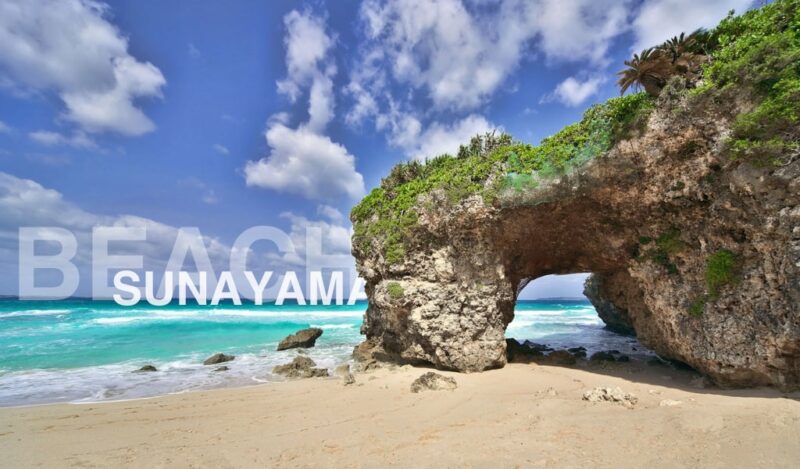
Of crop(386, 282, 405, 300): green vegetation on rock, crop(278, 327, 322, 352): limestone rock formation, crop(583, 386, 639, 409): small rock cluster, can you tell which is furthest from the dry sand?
crop(278, 327, 322, 352): limestone rock formation

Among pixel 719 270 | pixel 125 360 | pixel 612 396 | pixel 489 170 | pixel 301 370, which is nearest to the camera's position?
pixel 612 396

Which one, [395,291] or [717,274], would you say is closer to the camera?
[717,274]

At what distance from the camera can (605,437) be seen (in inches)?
239

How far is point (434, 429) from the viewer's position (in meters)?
6.98

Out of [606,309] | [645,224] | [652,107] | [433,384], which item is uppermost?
[652,107]

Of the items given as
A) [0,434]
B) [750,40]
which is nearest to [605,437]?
[750,40]

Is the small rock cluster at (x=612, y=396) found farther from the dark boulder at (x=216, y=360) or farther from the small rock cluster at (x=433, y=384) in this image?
the dark boulder at (x=216, y=360)

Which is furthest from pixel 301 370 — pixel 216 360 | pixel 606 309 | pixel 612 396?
pixel 606 309

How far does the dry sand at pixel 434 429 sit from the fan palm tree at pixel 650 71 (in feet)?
25.4

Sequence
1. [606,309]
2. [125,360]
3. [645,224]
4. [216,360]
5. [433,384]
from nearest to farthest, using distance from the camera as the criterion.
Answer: [433,384], [645,224], [216,360], [125,360], [606,309]

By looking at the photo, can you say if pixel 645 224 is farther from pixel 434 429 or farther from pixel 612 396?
pixel 434 429

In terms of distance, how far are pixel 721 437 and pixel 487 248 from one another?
754 cm

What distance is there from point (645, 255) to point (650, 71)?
16.7 feet

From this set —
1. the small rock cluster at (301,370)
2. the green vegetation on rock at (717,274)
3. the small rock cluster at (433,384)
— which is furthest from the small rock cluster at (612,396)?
the small rock cluster at (301,370)
